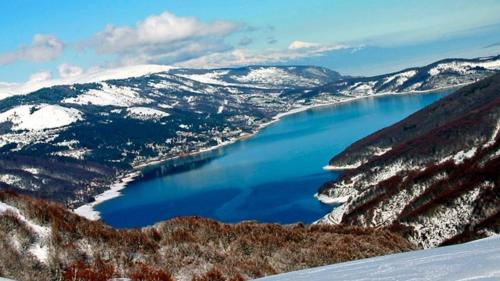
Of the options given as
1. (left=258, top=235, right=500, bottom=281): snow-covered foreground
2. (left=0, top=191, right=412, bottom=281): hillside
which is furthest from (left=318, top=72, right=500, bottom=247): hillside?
(left=258, top=235, right=500, bottom=281): snow-covered foreground

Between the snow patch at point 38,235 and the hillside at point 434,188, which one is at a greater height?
the snow patch at point 38,235

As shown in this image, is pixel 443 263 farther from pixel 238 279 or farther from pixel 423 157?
pixel 423 157

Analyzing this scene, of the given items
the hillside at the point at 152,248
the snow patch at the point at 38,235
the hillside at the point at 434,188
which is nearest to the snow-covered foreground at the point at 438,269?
the hillside at the point at 152,248

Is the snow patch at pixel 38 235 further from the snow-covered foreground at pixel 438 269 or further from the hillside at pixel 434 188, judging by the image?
the hillside at pixel 434 188

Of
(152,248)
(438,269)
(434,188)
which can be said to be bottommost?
(434,188)

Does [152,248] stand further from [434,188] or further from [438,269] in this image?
[434,188]

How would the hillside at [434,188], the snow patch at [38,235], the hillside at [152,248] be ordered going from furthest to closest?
the hillside at [434,188], the snow patch at [38,235], the hillside at [152,248]

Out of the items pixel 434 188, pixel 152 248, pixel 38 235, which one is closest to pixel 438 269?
pixel 152 248

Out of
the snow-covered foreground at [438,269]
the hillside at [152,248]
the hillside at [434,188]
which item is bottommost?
the hillside at [434,188]
